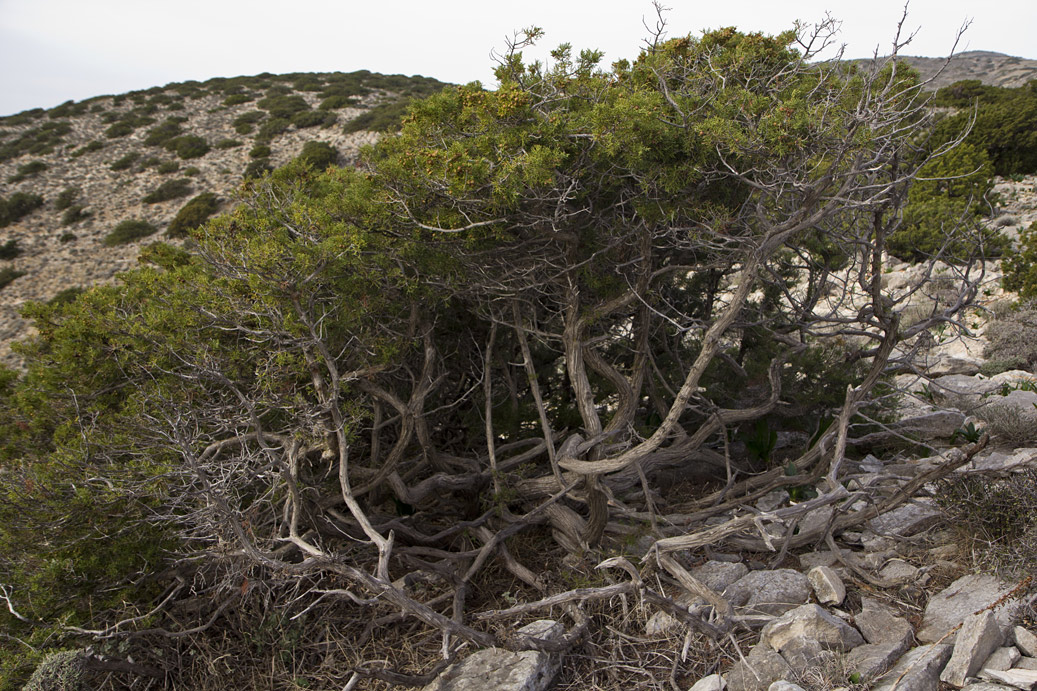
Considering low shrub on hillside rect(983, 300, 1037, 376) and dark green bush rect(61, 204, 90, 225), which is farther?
dark green bush rect(61, 204, 90, 225)

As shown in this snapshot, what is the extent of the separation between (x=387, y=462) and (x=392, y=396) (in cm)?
43

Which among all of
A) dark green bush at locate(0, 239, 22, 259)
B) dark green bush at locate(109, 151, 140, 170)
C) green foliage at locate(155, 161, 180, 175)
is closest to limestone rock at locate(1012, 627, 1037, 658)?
dark green bush at locate(0, 239, 22, 259)

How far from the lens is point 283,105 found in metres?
32.3

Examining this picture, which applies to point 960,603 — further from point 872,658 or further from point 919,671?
point 919,671

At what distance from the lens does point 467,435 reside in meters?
5.66

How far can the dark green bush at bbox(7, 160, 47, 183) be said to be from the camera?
27.4 metres

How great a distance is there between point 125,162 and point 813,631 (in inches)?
1221

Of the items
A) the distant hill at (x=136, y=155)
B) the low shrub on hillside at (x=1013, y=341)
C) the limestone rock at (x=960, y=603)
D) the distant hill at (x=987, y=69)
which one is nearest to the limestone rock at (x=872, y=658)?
the limestone rock at (x=960, y=603)

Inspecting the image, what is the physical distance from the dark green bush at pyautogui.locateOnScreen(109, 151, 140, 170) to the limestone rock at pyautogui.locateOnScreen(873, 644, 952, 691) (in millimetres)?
31014

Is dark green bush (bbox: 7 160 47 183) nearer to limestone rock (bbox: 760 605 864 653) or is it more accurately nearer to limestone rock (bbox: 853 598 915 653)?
limestone rock (bbox: 760 605 864 653)

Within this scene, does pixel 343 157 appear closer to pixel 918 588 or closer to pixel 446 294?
pixel 446 294

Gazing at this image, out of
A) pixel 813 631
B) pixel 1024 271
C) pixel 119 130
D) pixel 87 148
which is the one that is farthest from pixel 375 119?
pixel 813 631

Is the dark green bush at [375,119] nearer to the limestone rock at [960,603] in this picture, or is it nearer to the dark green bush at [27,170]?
the dark green bush at [27,170]

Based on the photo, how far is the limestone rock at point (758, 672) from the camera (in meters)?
3.22
